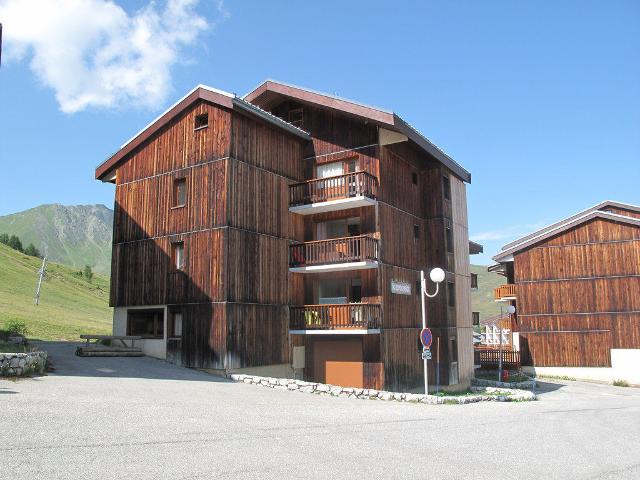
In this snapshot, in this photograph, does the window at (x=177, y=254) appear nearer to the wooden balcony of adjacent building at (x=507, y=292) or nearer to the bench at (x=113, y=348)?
the bench at (x=113, y=348)

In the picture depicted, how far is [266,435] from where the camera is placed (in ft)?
37.0

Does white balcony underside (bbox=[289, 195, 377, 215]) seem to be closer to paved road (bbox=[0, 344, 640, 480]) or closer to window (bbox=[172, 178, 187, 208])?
window (bbox=[172, 178, 187, 208])

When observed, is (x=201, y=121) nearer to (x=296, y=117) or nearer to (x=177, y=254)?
(x=296, y=117)

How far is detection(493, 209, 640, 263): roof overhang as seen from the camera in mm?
36375

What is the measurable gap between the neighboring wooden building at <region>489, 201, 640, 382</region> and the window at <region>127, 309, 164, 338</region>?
25.2 meters

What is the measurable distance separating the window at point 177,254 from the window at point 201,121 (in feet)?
16.3

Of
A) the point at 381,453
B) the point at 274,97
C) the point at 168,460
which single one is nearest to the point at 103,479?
the point at 168,460

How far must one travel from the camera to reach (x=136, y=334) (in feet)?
84.2

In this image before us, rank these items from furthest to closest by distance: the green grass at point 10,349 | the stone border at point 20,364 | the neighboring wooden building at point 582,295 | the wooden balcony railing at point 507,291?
the wooden balcony railing at point 507,291, the neighboring wooden building at point 582,295, the green grass at point 10,349, the stone border at point 20,364

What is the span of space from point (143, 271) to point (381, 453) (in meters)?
17.1

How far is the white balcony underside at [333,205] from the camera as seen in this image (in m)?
23.8

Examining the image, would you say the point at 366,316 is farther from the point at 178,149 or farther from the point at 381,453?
the point at 381,453

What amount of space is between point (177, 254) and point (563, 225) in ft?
87.0

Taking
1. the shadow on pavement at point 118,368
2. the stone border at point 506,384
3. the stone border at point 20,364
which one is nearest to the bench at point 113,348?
the shadow on pavement at point 118,368
